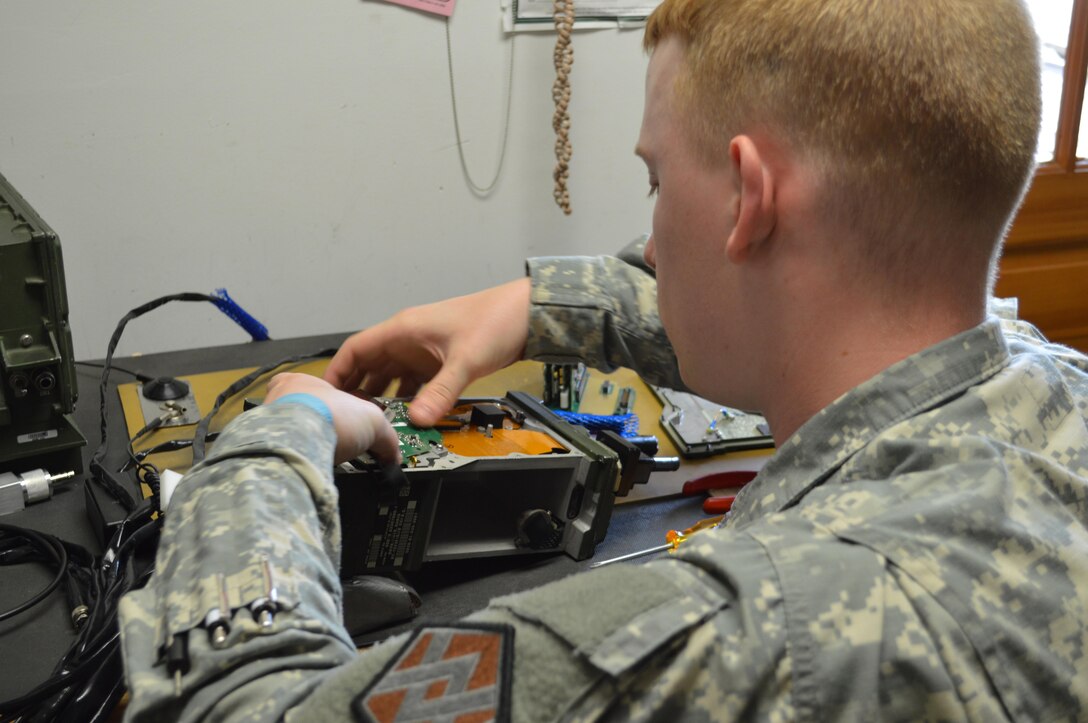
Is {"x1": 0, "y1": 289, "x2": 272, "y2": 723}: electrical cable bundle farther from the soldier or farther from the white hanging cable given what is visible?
the white hanging cable

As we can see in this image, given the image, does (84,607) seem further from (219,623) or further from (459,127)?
(459,127)

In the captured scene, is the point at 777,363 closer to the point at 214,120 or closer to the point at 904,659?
the point at 904,659

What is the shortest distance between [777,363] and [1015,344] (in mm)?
290

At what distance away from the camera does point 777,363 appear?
0.80 meters

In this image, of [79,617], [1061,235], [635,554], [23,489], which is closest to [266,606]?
[79,617]

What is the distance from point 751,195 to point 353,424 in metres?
0.43

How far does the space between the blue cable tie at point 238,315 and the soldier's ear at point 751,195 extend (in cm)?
104

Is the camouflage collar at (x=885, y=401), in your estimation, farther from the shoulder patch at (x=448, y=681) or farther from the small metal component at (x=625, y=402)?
the small metal component at (x=625, y=402)

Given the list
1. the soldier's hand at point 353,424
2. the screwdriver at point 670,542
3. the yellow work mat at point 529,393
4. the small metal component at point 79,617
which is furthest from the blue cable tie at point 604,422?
the small metal component at point 79,617

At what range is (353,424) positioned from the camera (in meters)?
0.94

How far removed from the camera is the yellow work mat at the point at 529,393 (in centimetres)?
127

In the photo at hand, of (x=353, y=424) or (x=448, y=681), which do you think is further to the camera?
(x=353, y=424)

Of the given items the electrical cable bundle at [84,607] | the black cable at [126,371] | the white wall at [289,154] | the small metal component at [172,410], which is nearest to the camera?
the electrical cable bundle at [84,607]

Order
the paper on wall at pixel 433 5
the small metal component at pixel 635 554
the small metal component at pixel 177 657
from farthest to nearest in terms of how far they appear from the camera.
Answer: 1. the paper on wall at pixel 433 5
2. the small metal component at pixel 635 554
3. the small metal component at pixel 177 657
